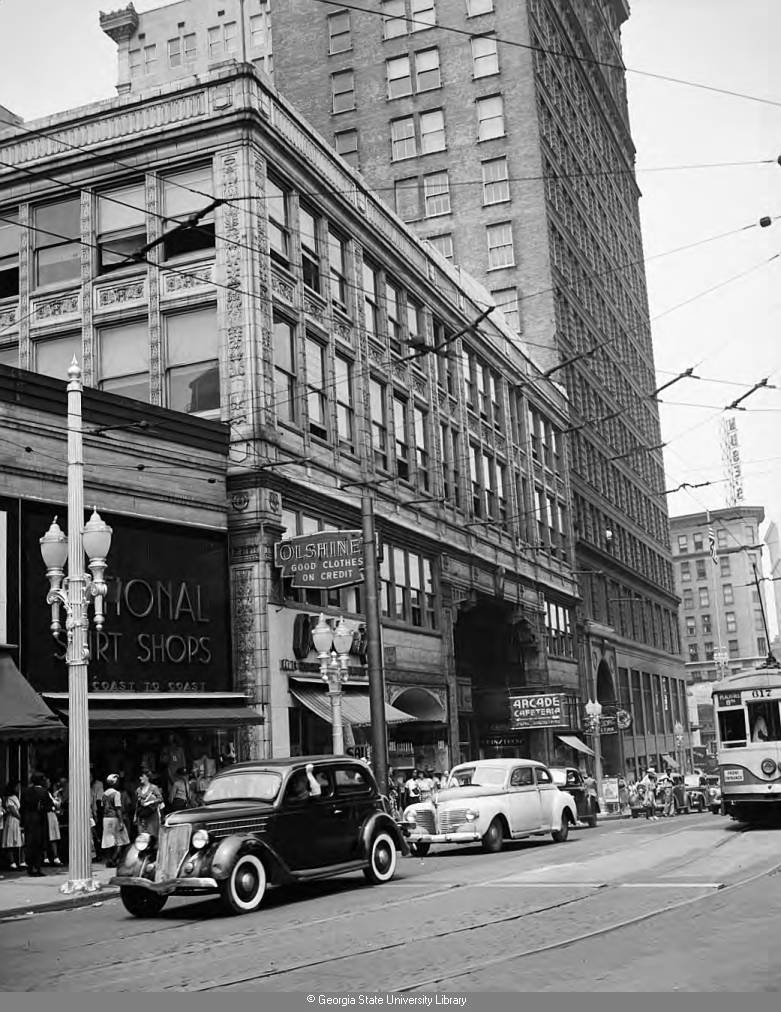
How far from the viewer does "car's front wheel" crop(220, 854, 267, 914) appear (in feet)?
47.1

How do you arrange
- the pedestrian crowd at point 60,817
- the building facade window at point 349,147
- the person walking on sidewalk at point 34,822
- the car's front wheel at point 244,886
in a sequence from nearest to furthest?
the car's front wheel at point 244,886 < the person walking on sidewalk at point 34,822 < the pedestrian crowd at point 60,817 < the building facade window at point 349,147

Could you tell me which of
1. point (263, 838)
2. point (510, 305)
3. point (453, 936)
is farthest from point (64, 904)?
point (510, 305)

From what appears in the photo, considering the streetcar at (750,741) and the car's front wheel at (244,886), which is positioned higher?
the streetcar at (750,741)

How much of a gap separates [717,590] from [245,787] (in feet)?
283

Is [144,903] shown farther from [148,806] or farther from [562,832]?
[562,832]

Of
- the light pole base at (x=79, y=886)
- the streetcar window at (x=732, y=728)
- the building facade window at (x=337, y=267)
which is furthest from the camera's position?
the building facade window at (x=337, y=267)

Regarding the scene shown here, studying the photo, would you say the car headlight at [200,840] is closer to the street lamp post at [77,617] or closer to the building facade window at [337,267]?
the street lamp post at [77,617]

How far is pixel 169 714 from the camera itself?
25.7 m

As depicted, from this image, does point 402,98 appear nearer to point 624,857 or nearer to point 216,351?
point 216,351

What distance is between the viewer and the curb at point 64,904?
15.8 metres

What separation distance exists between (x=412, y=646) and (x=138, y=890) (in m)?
24.4

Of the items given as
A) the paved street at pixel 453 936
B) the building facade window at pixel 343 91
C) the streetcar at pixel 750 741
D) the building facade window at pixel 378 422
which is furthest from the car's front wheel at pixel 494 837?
the building facade window at pixel 343 91

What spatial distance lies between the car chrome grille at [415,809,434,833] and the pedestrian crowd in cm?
418

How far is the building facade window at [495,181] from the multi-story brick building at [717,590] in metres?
23.4
